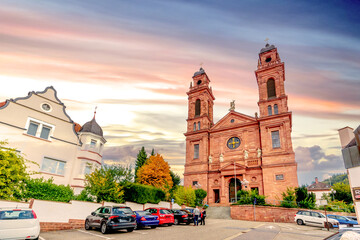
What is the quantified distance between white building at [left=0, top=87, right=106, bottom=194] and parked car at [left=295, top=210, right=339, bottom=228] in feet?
70.8

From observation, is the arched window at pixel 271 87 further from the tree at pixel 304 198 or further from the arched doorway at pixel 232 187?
the tree at pixel 304 198

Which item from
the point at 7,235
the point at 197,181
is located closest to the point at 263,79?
the point at 197,181

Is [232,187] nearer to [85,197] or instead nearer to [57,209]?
Answer: [85,197]

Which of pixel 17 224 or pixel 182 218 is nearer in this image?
→ pixel 17 224

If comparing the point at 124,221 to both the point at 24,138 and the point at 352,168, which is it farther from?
the point at 24,138

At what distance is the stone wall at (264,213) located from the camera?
2306cm

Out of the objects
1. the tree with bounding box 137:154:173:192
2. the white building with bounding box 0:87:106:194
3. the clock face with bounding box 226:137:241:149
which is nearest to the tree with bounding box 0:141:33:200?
the white building with bounding box 0:87:106:194

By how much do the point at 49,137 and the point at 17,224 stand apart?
16.5m

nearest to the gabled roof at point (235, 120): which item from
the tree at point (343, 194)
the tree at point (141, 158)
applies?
the tree at point (141, 158)

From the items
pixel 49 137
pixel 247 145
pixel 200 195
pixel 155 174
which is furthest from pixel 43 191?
pixel 247 145

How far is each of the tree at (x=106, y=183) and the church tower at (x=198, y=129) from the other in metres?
21.4

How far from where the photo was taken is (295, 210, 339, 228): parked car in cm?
1788

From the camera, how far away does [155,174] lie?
4144cm

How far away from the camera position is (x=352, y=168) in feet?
27.6
